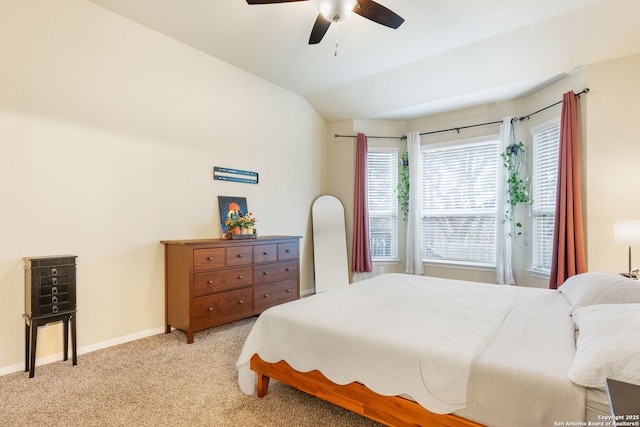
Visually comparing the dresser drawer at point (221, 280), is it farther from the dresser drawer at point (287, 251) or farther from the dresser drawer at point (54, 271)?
the dresser drawer at point (54, 271)

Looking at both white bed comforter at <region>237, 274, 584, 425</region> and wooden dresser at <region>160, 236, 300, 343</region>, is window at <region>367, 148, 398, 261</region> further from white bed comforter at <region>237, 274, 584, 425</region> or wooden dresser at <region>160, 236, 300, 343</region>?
white bed comforter at <region>237, 274, 584, 425</region>

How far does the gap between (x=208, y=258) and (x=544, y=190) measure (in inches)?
150

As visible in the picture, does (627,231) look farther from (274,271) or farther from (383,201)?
(274,271)

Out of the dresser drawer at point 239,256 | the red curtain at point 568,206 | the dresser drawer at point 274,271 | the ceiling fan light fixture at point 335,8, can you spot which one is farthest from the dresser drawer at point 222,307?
the red curtain at point 568,206

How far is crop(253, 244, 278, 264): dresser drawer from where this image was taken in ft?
11.4

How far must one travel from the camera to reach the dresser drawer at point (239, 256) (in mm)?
3232

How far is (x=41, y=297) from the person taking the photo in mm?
2305

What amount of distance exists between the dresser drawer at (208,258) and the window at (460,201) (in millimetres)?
2989

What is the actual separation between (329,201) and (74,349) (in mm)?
3499

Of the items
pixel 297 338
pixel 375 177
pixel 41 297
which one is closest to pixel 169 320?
pixel 41 297

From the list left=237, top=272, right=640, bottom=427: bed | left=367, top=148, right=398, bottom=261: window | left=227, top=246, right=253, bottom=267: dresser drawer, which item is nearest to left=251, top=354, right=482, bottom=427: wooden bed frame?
left=237, top=272, right=640, bottom=427: bed

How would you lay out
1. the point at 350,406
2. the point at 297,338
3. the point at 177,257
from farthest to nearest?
the point at 177,257, the point at 297,338, the point at 350,406

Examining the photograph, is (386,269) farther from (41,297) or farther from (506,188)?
(41,297)

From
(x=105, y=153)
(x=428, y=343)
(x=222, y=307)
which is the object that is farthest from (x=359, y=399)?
(x=105, y=153)
